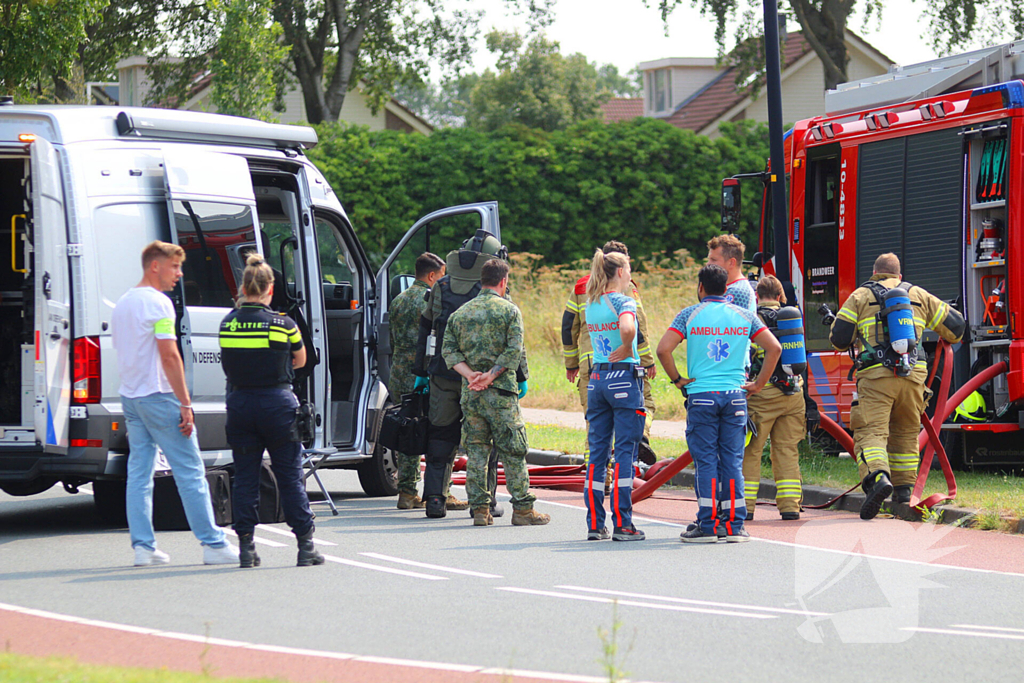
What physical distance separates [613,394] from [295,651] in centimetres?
349

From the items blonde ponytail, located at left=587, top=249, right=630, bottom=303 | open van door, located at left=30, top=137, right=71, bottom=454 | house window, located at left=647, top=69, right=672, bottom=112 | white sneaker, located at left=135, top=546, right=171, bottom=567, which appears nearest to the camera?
white sneaker, located at left=135, top=546, right=171, bottom=567

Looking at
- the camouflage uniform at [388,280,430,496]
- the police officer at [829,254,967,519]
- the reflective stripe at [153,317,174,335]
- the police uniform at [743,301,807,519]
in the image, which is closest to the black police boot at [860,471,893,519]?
the police officer at [829,254,967,519]

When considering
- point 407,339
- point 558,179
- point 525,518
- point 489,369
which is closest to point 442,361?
point 489,369

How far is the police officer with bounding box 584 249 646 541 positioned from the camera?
845 cm

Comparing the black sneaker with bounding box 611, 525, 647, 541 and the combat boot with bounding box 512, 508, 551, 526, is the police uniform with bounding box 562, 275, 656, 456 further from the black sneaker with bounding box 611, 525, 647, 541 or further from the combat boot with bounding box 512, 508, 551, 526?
the black sneaker with bounding box 611, 525, 647, 541

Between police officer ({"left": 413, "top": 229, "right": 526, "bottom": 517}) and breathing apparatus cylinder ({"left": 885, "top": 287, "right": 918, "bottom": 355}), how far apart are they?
9.58 feet

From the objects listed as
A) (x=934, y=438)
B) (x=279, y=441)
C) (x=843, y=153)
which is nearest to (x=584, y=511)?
(x=934, y=438)

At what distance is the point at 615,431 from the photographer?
8.55 metres

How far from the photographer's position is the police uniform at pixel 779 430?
30.9 ft

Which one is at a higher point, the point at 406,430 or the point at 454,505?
the point at 406,430

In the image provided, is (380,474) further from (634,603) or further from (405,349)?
(634,603)

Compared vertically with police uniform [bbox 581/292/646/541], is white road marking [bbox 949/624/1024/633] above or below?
below

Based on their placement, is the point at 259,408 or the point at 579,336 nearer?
the point at 259,408

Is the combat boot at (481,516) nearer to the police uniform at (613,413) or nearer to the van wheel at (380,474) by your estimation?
the police uniform at (613,413)
